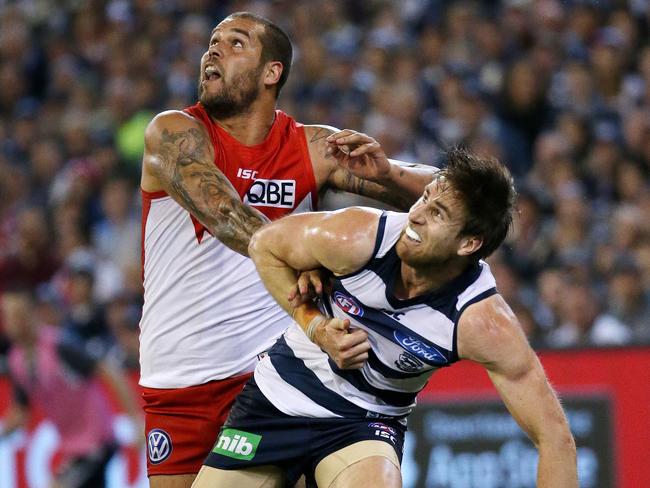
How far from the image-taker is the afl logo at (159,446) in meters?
5.32

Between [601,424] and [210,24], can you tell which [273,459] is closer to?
[601,424]

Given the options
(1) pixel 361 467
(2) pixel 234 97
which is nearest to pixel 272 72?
(2) pixel 234 97

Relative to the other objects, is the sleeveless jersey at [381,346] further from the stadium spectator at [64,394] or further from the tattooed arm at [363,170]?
the stadium spectator at [64,394]

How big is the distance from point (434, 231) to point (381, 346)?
0.48m

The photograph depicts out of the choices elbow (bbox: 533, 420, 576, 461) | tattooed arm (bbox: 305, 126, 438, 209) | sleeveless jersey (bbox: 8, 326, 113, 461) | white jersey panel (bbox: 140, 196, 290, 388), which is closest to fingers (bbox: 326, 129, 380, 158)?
tattooed arm (bbox: 305, 126, 438, 209)

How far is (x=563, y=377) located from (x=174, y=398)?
3576 millimetres

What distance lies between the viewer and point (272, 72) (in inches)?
213

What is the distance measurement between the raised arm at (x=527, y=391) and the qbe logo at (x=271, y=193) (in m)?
1.36

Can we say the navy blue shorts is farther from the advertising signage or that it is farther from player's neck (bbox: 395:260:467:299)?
the advertising signage

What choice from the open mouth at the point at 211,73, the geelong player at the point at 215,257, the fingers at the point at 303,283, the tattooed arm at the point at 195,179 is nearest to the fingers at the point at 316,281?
the fingers at the point at 303,283

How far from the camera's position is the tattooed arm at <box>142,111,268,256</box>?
16.0 feet

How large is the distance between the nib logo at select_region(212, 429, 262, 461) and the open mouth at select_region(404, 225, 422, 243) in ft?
3.29

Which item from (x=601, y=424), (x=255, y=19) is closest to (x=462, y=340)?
(x=255, y=19)

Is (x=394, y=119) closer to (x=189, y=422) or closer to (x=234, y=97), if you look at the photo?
(x=234, y=97)
